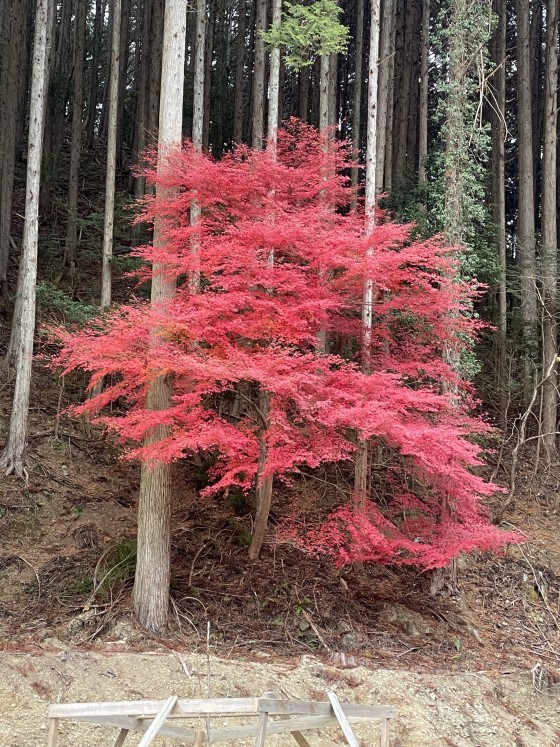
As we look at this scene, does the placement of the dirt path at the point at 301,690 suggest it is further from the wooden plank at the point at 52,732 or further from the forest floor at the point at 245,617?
the wooden plank at the point at 52,732

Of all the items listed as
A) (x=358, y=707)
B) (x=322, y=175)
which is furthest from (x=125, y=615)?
Answer: (x=322, y=175)

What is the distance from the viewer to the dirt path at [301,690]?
6090mm

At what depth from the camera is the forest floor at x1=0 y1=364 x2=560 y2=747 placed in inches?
259

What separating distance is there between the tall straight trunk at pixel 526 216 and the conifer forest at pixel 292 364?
2.6 inches

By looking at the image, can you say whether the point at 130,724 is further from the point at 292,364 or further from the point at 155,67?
the point at 155,67

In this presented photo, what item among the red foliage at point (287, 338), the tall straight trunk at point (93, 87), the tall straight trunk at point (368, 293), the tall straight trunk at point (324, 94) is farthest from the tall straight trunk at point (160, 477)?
the tall straight trunk at point (93, 87)

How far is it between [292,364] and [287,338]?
1.81 feet

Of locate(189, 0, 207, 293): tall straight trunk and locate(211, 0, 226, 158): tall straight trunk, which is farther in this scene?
locate(211, 0, 226, 158): tall straight trunk

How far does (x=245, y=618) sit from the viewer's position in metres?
8.42

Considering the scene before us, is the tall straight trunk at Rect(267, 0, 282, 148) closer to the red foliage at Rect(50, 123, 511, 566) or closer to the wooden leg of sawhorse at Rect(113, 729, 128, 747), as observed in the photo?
the red foliage at Rect(50, 123, 511, 566)

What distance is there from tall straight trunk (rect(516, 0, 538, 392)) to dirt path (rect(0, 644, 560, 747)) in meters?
8.23

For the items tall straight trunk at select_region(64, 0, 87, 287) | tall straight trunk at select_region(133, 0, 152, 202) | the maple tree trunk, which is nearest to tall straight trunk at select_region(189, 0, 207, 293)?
the maple tree trunk

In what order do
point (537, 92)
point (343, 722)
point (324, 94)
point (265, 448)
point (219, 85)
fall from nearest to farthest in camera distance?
point (343, 722), point (265, 448), point (324, 94), point (537, 92), point (219, 85)

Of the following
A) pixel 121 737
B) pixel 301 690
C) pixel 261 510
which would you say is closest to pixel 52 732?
pixel 121 737
